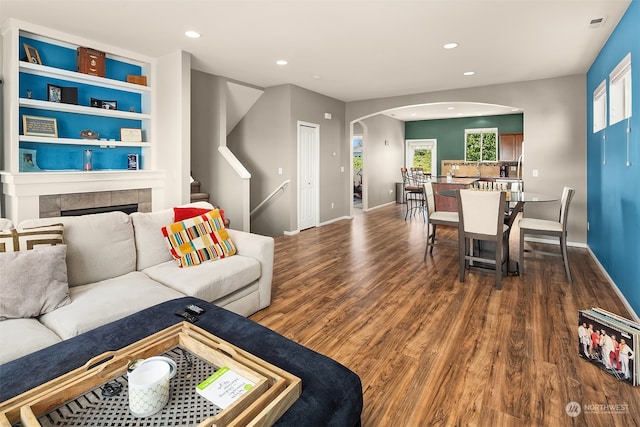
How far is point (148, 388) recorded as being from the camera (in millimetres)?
1066

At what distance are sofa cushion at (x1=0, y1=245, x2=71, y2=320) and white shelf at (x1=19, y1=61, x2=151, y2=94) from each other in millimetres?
2814

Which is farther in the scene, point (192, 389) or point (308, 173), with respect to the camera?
point (308, 173)

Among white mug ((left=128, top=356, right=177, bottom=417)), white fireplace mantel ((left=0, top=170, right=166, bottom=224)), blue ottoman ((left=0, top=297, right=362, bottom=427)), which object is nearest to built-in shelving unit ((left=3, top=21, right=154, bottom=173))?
white fireplace mantel ((left=0, top=170, right=166, bottom=224))

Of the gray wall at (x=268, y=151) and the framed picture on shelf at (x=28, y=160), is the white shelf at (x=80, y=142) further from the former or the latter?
the gray wall at (x=268, y=151)

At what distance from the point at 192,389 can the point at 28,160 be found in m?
4.10

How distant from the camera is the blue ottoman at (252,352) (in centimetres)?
119

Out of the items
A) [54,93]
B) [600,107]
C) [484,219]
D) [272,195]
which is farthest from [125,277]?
[600,107]

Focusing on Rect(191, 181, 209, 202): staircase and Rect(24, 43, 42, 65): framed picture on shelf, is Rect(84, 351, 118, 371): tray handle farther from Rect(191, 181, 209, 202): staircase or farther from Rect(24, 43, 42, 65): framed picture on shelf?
Rect(191, 181, 209, 202): staircase

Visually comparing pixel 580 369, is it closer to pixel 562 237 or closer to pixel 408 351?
pixel 408 351

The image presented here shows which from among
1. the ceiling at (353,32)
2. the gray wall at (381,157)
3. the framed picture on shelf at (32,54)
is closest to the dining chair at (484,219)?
the ceiling at (353,32)

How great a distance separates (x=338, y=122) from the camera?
7.74 meters

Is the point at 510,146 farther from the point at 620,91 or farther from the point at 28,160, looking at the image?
the point at 28,160

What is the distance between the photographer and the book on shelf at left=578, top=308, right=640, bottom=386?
201cm

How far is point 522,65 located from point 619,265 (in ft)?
9.83
